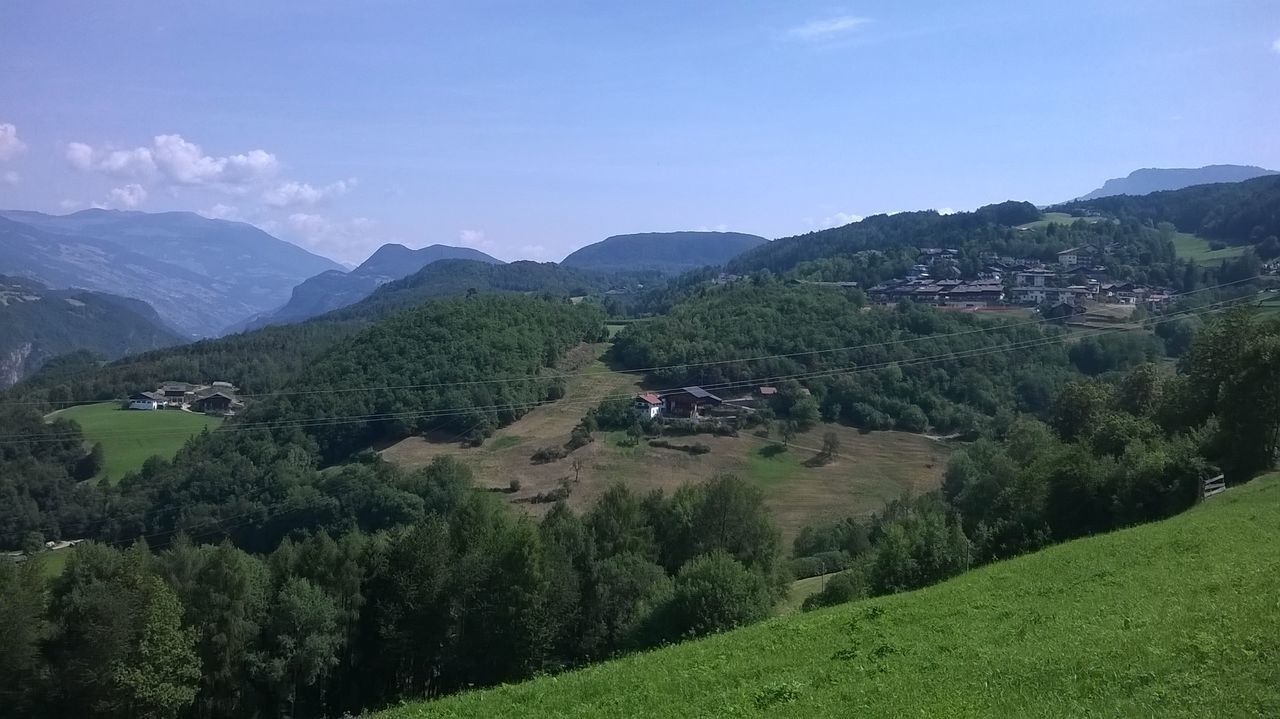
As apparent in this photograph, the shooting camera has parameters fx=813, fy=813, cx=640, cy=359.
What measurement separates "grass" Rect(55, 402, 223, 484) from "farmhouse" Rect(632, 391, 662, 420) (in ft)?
150

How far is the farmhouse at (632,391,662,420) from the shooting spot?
74.2 meters

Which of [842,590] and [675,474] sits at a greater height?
[842,590]

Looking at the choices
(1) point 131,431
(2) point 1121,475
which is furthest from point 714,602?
(1) point 131,431

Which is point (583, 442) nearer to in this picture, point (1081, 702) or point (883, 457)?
point (883, 457)

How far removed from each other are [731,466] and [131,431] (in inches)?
2576

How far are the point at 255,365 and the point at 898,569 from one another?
119988mm

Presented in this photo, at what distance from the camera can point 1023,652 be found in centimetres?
1099

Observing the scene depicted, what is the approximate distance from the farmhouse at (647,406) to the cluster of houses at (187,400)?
52780 millimetres

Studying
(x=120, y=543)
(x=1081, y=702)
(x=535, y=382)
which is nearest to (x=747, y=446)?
(x=535, y=382)

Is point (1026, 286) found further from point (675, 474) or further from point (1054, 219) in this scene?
point (675, 474)

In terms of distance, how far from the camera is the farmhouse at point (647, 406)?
74.2m

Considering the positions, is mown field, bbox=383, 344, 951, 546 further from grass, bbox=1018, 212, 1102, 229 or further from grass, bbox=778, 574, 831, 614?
grass, bbox=1018, 212, 1102, 229

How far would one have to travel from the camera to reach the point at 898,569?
78.1 ft

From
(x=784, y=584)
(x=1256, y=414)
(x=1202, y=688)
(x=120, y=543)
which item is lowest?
(x=120, y=543)
